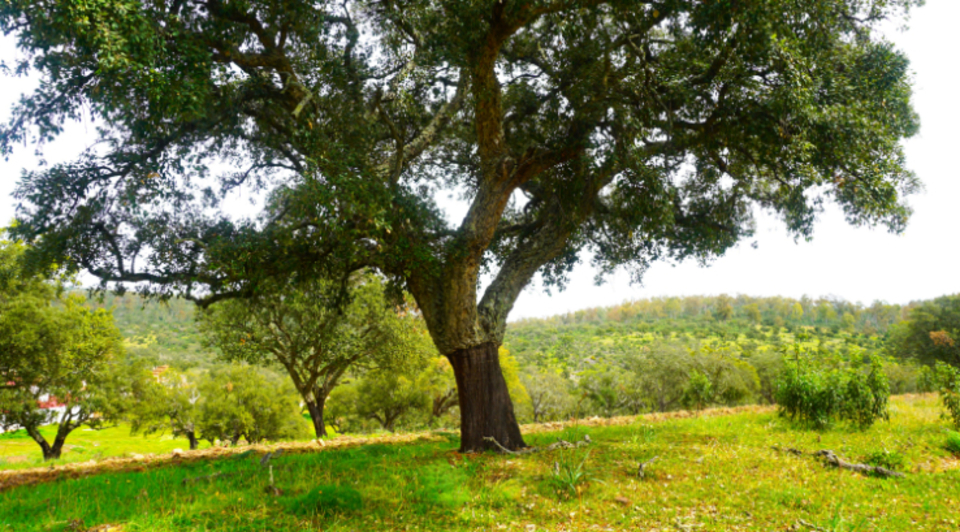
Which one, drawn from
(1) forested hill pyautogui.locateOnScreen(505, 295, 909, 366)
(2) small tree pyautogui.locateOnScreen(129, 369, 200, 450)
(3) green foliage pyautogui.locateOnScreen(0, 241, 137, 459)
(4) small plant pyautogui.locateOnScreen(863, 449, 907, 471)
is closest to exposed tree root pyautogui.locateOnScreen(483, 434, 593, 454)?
(4) small plant pyautogui.locateOnScreen(863, 449, 907, 471)

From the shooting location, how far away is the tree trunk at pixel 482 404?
7.68 metres

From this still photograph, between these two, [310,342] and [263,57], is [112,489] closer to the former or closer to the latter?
[263,57]

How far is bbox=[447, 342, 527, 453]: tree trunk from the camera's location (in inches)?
303

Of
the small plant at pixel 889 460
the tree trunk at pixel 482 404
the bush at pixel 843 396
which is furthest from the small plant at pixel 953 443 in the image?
the tree trunk at pixel 482 404

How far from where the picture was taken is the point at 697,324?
63969mm

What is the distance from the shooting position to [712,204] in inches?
Result: 408

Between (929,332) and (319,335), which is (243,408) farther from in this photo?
(929,332)

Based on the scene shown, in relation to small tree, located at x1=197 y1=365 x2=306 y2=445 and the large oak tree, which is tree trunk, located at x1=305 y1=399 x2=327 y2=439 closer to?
small tree, located at x1=197 y1=365 x2=306 y2=445

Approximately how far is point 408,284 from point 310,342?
1127cm

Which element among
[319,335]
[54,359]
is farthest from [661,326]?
[54,359]

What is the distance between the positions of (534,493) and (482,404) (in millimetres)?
2677

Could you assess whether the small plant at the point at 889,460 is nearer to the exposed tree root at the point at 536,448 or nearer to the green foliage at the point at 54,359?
the exposed tree root at the point at 536,448

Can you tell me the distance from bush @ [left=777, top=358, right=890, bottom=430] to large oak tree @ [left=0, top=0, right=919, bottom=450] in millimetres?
2951

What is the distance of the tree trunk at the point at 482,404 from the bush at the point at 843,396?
5697 mm
